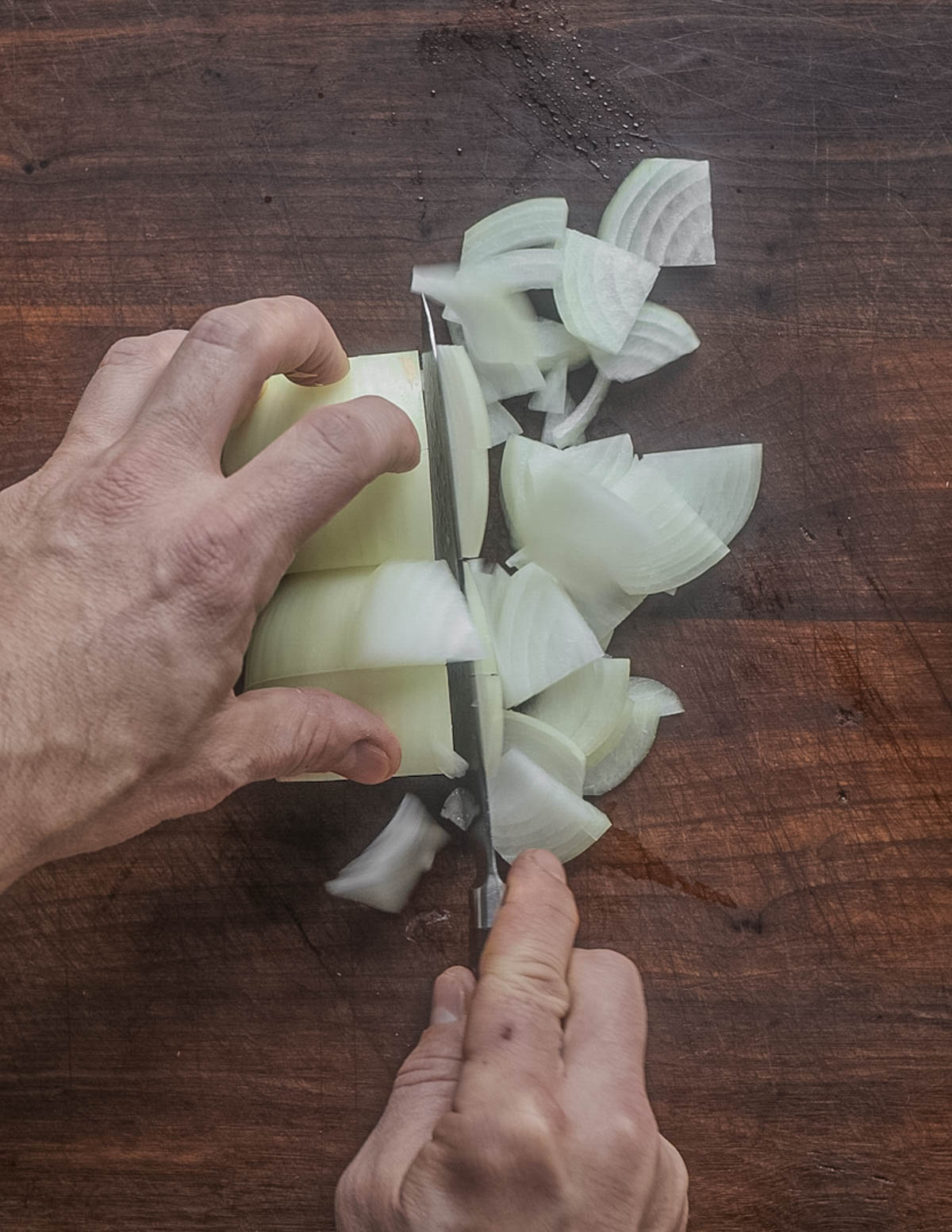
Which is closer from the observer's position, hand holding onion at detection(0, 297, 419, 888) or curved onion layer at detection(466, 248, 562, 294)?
hand holding onion at detection(0, 297, 419, 888)

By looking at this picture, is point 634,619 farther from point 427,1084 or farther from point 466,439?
point 427,1084

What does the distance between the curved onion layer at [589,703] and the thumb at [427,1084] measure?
32 cm

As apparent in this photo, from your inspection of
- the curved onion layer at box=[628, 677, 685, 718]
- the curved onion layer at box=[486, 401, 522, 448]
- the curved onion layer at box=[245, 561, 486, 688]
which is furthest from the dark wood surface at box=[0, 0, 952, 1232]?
the curved onion layer at box=[245, 561, 486, 688]

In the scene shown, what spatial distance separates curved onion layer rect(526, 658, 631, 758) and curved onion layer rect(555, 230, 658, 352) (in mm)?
405

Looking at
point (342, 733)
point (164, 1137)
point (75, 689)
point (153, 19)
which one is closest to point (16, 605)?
point (75, 689)

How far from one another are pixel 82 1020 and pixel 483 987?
0.61 m

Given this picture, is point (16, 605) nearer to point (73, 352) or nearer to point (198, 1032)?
point (73, 352)

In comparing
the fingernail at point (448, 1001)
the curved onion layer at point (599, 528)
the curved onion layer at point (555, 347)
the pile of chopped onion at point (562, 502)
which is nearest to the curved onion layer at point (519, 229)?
the pile of chopped onion at point (562, 502)

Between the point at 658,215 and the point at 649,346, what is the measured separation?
169 mm

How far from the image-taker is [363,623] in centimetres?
104

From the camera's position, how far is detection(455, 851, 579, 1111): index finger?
86cm

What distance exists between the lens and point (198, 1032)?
1198mm

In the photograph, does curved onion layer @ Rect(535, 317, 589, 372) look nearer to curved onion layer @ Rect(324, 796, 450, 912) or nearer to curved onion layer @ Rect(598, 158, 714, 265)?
curved onion layer @ Rect(598, 158, 714, 265)

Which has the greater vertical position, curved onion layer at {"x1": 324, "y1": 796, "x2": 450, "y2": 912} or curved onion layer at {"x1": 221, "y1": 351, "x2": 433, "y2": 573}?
curved onion layer at {"x1": 221, "y1": 351, "x2": 433, "y2": 573}
